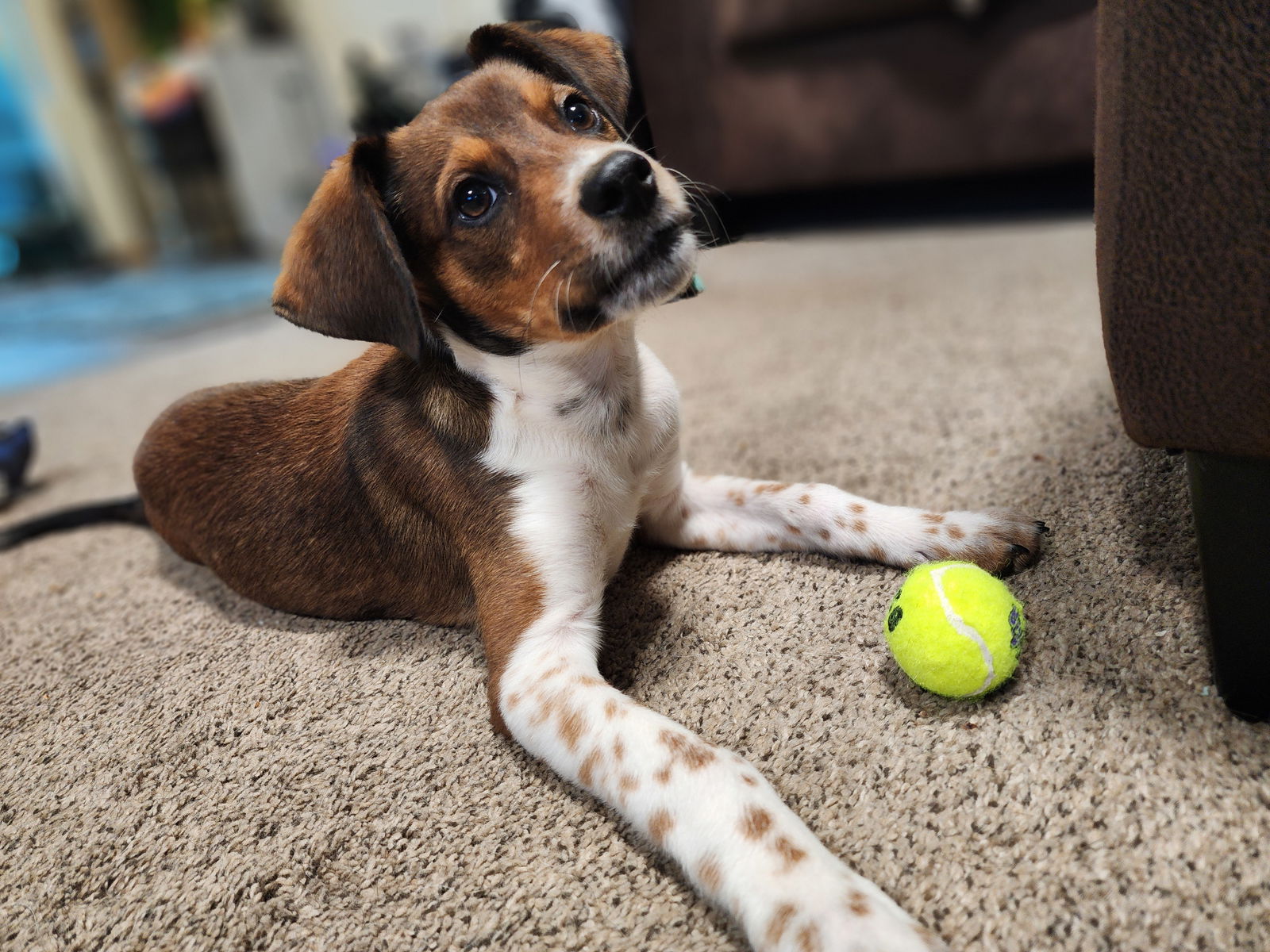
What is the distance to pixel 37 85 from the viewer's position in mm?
12500

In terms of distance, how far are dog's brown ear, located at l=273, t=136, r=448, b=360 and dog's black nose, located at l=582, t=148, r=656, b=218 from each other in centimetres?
30

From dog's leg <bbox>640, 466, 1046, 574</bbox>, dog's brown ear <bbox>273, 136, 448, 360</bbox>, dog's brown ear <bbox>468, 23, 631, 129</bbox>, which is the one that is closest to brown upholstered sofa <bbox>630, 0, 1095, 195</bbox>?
dog's brown ear <bbox>468, 23, 631, 129</bbox>

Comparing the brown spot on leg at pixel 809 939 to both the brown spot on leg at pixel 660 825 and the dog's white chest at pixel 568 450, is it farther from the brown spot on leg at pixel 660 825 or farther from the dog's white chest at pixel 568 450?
the dog's white chest at pixel 568 450

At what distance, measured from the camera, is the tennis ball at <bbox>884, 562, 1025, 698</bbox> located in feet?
3.79

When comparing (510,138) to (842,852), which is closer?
(842,852)

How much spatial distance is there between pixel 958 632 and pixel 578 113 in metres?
1.04

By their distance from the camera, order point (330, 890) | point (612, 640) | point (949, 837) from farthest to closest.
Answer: point (612, 640)
point (330, 890)
point (949, 837)

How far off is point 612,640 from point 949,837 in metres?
0.66

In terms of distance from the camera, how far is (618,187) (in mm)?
1259

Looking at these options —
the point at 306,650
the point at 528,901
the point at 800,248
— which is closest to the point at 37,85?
the point at 800,248

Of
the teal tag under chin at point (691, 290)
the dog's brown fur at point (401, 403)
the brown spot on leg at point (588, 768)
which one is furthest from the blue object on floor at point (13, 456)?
the brown spot on leg at point (588, 768)

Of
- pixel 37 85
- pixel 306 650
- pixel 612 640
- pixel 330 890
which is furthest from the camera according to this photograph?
pixel 37 85

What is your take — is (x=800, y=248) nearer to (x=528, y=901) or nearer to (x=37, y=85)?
(x=528, y=901)

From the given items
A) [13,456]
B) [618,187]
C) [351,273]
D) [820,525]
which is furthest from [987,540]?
[13,456]
